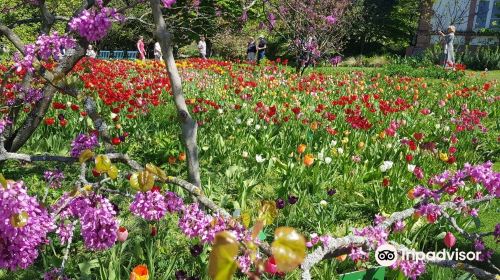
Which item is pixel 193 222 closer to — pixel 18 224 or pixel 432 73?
pixel 18 224

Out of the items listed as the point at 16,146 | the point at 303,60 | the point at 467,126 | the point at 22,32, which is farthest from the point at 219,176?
the point at 22,32

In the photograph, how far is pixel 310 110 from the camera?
634 cm

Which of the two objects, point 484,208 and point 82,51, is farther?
point 484,208

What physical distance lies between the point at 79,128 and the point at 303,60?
910cm

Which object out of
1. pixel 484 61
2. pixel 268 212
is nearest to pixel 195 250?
pixel 268 212

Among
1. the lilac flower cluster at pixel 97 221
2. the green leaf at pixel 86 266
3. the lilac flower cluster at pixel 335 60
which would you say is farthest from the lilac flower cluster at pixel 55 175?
the lilac flower cluster at pixel 335 60

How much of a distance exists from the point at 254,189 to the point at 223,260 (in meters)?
3.09

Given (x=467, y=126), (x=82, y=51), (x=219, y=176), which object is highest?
(x=82, y=51)

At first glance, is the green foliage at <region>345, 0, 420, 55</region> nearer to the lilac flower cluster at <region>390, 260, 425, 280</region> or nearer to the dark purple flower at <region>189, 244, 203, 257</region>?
the dark purple flower at <region>189, 244, 203, 257</region>

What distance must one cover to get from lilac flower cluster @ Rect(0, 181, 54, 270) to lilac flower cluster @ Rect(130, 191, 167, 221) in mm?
275

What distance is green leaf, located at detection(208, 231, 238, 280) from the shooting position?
2.06 ft

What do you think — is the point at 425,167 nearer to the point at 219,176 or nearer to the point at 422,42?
the point at 219,176

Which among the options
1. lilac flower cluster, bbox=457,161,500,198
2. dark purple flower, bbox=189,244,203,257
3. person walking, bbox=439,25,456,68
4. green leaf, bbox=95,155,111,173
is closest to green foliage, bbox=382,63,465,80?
person walking, bbox=439,25,456,68

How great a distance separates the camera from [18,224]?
3.80 feet
